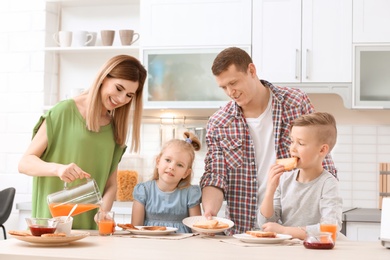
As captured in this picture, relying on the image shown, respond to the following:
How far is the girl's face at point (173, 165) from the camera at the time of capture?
10.5ft

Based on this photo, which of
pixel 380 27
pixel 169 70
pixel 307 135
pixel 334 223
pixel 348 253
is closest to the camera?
pixel 348 253

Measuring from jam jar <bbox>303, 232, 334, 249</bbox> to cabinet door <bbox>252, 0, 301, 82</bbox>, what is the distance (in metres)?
2.29

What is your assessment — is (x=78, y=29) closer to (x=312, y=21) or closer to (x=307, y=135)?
(x=312, y=21)

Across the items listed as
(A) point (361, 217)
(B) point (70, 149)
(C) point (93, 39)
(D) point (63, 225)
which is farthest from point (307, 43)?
(D) point (63, 225)

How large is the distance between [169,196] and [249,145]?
43 centimetres

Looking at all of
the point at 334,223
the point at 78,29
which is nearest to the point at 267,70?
the point at 78,29

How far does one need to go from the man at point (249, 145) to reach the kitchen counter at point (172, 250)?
2.00 ft

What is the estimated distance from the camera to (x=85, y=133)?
305 cm

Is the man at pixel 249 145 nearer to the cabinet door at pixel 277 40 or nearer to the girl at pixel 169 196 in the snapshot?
the girl at pixel 169 196

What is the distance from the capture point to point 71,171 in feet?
8.85

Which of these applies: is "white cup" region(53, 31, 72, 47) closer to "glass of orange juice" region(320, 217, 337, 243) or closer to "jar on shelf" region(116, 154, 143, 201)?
"jar on shelf" region(116, 154, 143, 201)

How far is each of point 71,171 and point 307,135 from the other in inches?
37.9

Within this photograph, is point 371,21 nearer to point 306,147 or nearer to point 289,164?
point 306,147

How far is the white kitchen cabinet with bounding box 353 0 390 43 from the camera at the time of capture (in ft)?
15.1
